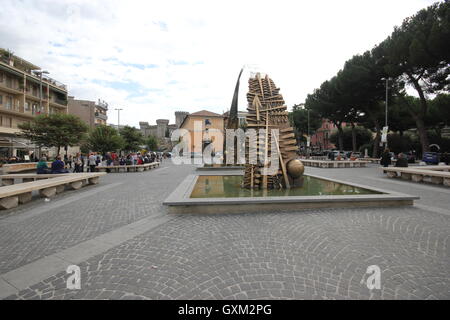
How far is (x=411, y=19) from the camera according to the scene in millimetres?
25109

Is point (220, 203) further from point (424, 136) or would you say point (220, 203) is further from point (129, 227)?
point (424, 136)

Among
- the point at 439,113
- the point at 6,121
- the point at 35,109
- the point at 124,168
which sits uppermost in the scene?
the point at 35,109

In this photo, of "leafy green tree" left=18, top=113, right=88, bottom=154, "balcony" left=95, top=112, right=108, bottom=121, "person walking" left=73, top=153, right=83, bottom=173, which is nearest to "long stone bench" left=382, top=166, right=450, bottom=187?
"person walking" left=73, top=153, right=83, bottom=173

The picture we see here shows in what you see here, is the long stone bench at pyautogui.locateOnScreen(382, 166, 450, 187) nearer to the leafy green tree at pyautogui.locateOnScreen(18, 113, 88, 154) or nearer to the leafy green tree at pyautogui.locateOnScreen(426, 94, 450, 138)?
the leafy green tree at pyautogui.locateOnScreen(426, 94, 450, 138)

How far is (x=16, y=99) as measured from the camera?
34.1 m

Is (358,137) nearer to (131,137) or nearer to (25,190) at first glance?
(131,137)

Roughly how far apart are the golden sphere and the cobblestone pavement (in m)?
2.96

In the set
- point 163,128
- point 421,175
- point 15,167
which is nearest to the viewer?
point 421,175

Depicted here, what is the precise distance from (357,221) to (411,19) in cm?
3006

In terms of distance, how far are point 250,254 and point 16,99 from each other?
43.7 metres

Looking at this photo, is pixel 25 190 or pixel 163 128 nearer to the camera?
pixel 25 190

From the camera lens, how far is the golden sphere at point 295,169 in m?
9.45

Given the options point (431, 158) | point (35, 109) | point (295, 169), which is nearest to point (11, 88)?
point (35, 109)

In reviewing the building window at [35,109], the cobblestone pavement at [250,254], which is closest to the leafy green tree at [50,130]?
the building window at [35,109]
